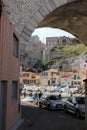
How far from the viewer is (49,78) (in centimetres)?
9988

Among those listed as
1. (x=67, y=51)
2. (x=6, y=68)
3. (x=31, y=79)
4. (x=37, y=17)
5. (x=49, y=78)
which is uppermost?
(x=67, y=51)

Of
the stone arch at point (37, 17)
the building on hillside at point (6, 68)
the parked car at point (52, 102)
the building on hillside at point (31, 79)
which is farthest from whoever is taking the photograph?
the building on hillside at point (31, 79)

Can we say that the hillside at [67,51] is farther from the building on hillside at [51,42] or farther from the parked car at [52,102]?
the parked car at [52,102]

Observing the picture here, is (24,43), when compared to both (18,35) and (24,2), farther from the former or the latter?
(24,2)

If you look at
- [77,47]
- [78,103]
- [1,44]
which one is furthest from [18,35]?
[77,47]

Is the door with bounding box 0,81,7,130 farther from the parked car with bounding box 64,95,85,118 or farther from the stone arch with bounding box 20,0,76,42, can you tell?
the parked car with bounding box 64,95,85,118

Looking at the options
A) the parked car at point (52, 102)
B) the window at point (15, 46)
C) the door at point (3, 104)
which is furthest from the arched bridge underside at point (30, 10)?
the parked car at point (52, 102)

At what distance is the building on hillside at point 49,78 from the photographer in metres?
98.4

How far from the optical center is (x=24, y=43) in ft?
44.3

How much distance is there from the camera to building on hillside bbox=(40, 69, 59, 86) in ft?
323

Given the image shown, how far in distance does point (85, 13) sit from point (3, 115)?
6904 millimetres

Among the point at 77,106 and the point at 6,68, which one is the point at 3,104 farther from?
the point at 77,106

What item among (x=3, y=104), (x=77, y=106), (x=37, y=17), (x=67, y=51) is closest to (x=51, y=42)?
(x=67, y=51)

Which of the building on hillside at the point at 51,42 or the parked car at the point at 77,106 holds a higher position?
the building on hillside at the point at 51,42
